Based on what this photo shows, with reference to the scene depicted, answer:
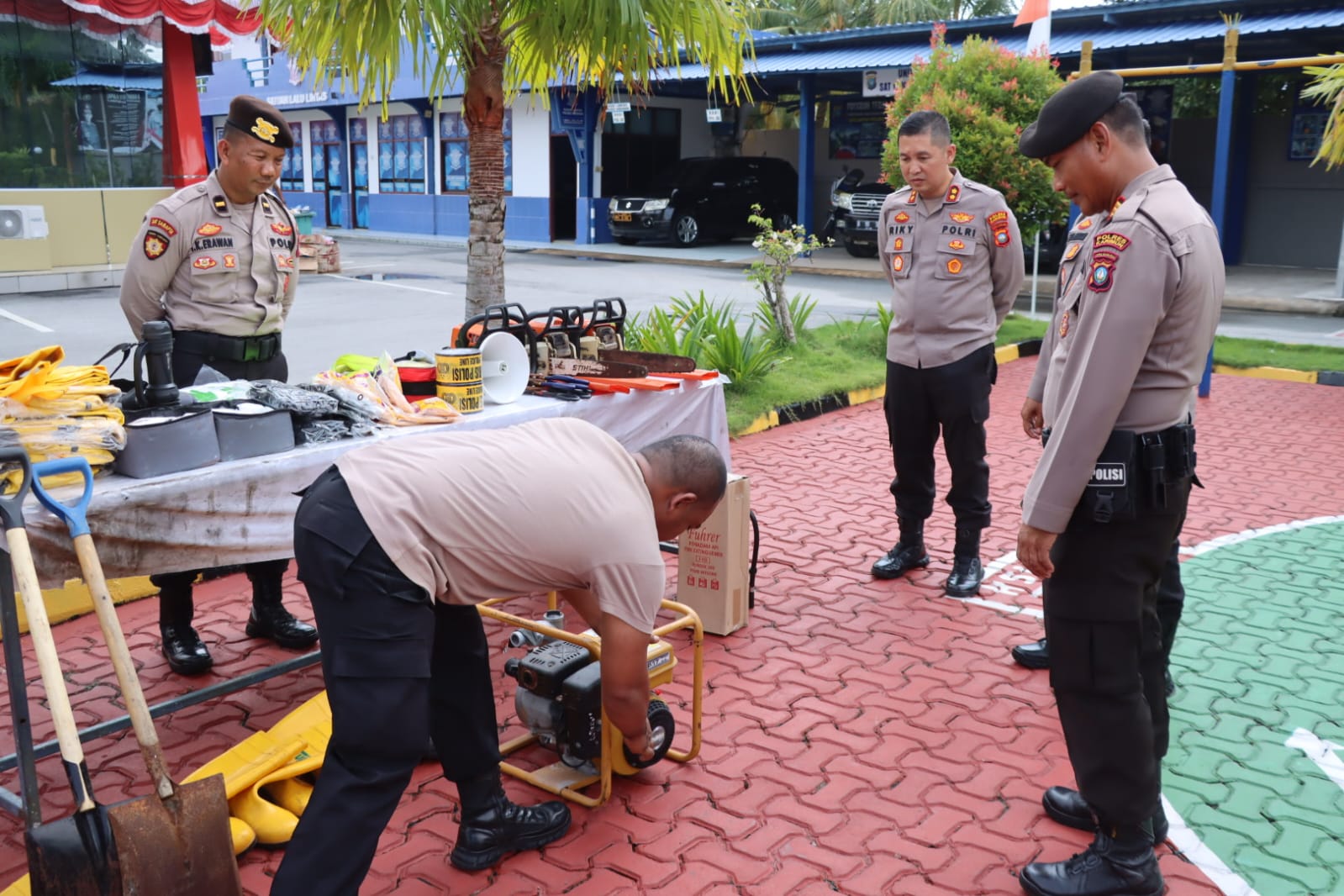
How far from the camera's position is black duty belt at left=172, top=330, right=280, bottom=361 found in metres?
4.46

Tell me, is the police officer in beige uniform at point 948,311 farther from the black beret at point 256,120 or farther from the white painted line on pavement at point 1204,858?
the black beret at point 256,120

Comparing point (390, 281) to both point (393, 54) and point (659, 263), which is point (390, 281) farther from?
point (393, 54)

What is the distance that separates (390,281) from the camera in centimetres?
1791

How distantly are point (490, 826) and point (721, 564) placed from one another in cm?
182

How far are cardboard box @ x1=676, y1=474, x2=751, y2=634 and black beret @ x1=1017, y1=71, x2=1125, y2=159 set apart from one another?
223 centimetres

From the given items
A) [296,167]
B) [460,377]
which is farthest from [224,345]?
[296,167]

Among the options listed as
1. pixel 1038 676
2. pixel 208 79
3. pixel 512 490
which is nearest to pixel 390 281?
pixel 1038 676

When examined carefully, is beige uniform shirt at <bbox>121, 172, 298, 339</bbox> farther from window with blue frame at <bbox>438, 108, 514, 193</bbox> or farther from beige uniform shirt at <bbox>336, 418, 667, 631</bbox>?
window with blue frame at <bbox>438, 108, 514, 193</bbox>

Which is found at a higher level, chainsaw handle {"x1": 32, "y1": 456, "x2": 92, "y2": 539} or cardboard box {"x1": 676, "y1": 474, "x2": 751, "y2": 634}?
chainsaw handle {"x1": 32, "y1": 456, "x2": 92, "y2": 539}

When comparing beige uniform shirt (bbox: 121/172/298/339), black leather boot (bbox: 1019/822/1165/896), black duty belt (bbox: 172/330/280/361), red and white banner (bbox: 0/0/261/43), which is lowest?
black leather boot (bbox: 1019/822/1165/896)

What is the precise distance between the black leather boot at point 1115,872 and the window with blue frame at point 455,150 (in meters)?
25.4

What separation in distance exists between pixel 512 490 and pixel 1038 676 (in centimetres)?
279

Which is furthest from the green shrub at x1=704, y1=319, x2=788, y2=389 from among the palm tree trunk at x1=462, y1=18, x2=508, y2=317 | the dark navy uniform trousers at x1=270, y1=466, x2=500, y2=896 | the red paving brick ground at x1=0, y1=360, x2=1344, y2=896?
the dark navy uniform trousers at x1=270, y1=466, x2=500, y2=896

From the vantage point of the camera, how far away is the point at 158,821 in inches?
105
